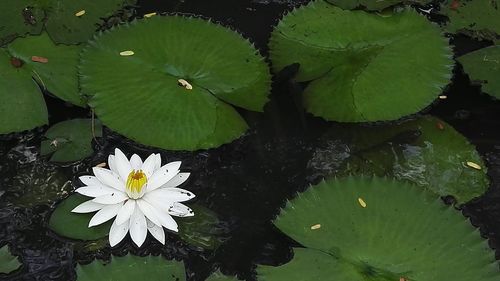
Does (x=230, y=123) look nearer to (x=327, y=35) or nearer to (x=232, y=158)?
(x=232, y=158)

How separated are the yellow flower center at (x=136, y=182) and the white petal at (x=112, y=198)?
31 millimetres

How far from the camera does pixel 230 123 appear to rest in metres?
2.12

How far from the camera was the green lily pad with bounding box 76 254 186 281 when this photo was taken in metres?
1.70

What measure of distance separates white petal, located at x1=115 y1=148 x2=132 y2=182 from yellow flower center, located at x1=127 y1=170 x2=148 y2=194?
0.06 meters

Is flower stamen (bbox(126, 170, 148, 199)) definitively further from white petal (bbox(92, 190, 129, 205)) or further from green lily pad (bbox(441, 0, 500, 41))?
green lily pad (bbox(441, 0, 500, 41))

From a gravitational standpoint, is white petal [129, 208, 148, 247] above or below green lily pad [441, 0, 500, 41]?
below

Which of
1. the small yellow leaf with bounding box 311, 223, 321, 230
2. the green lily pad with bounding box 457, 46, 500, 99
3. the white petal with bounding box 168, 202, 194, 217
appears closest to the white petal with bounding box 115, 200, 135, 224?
the white petal with bounding box 168, 202, 194, 217

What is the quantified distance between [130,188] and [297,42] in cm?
86

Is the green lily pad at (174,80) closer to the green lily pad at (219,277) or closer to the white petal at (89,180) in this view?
the white petal at (89,180)

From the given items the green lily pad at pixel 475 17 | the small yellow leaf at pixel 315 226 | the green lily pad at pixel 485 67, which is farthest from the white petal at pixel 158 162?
the green lily pad at pixel 475 17

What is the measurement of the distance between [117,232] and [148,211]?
10 centimetres

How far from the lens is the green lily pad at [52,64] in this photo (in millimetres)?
2135

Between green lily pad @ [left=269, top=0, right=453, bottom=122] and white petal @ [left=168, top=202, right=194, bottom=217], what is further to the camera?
green lily pad @ [left=269, top=0, right=453, bottom=122]

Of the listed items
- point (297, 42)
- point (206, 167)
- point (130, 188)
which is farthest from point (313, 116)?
point (130, 188)
